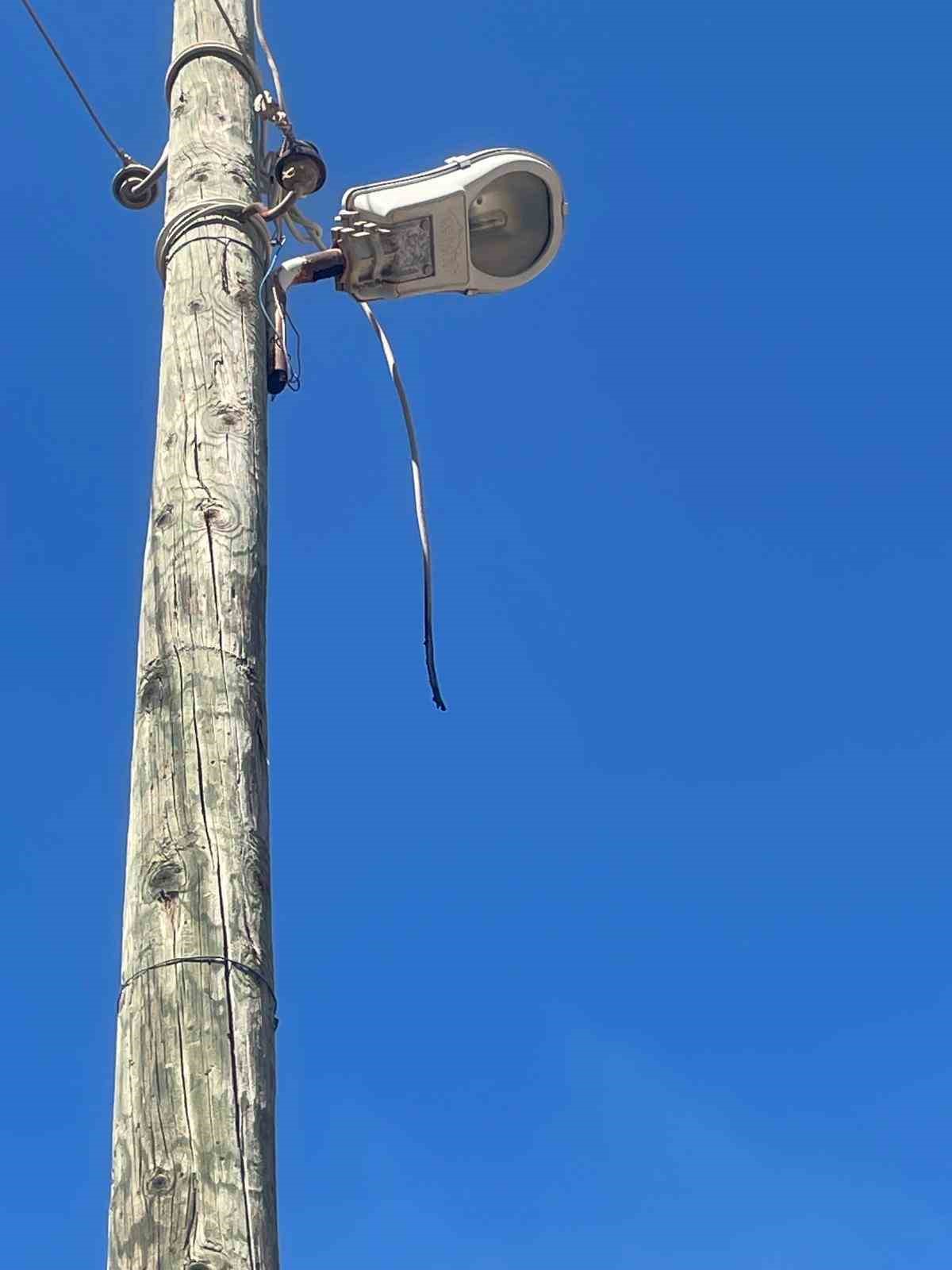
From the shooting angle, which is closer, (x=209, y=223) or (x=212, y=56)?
(x=209, y=223)

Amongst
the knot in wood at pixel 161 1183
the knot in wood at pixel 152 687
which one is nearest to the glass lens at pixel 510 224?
the knot in wood at pixel 152 687

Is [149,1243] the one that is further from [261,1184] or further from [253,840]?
[253,840]

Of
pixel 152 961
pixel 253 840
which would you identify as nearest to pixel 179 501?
pixel 253 840

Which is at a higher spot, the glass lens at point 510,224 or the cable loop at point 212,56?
the cable loop at point 212,56

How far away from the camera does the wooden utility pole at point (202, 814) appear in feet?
7.75

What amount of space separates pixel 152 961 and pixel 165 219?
73.5 inches

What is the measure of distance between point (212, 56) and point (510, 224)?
2.77ft

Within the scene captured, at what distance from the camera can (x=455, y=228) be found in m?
4.09

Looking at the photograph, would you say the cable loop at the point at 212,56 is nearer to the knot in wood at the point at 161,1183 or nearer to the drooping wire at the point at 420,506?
the drooping wire at the point at 420,506

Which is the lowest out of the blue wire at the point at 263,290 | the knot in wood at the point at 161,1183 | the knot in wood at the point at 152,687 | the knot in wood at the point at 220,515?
the knot in wood at the point at 161,1183

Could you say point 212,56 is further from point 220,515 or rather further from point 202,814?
point 202,814

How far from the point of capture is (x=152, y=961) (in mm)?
2572

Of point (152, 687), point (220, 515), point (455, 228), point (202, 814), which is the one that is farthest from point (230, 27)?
point (202, 814)

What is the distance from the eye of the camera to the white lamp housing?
399 centimetres
